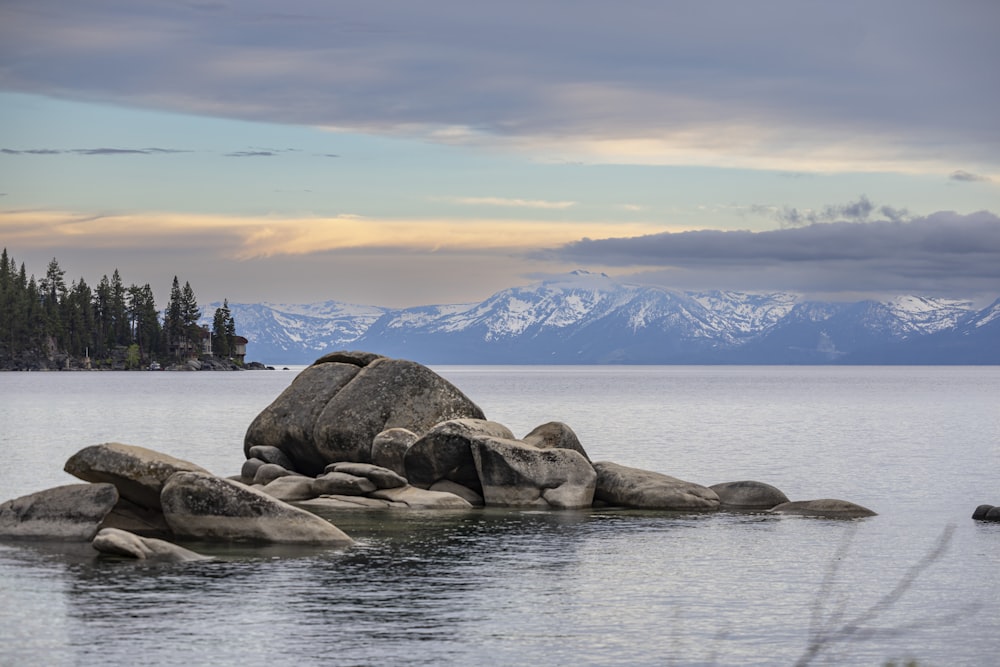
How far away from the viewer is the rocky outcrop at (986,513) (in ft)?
121

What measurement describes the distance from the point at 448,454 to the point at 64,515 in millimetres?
12991

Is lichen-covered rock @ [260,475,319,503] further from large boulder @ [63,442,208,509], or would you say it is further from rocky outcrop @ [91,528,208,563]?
rocky outcrop @ [91,528,208,563]

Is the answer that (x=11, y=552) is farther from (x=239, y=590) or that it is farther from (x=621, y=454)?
(x=621, y=454)

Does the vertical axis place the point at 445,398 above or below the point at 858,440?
above

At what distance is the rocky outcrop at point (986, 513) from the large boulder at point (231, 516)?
19.4 m

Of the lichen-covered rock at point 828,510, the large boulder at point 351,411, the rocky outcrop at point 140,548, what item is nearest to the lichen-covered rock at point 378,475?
the large boulder at point 351,411

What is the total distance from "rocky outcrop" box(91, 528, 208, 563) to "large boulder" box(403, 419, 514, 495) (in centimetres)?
1295


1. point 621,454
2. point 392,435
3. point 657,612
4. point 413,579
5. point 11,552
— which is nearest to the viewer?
point 657,612

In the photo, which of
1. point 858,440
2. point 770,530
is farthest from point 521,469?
point 858,440

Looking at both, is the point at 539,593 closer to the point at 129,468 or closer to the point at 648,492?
the point at 129,468

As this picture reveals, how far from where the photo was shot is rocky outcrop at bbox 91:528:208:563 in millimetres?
27000

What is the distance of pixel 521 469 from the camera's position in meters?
39.2

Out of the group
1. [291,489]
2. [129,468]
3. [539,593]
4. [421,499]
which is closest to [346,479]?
[291,489]

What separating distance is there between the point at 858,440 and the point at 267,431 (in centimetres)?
4644
